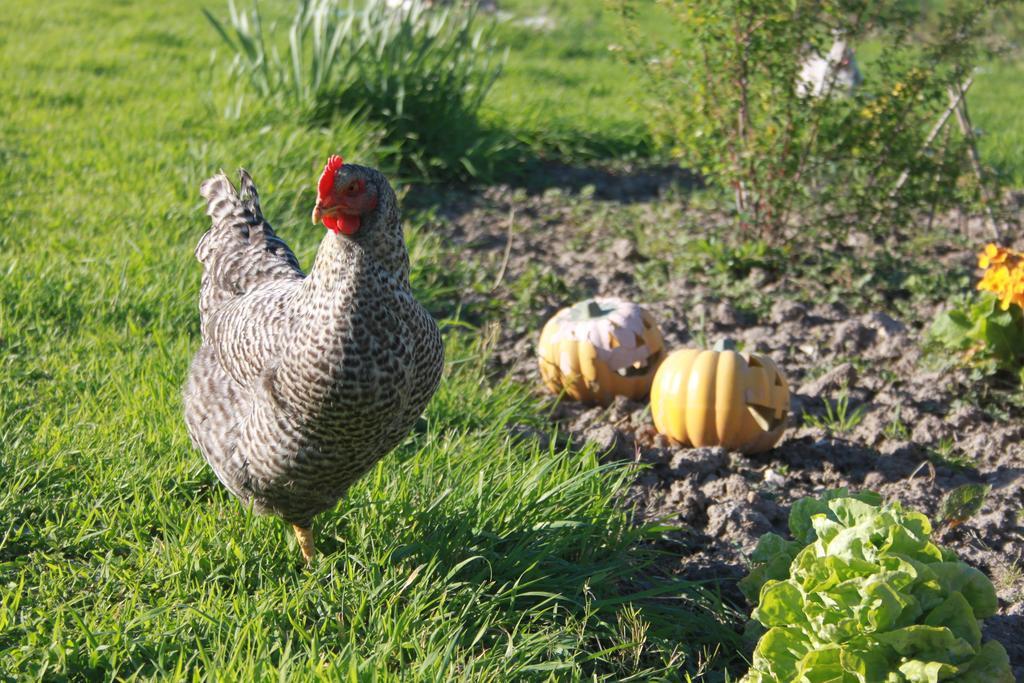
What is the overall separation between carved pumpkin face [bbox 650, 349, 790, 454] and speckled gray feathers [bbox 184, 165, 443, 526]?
1257 mm

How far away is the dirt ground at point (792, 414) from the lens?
3.09 meters

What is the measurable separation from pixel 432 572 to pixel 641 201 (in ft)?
13.2

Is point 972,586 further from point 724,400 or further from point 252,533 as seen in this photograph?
point 252,533

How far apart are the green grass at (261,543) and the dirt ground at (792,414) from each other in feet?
0.77

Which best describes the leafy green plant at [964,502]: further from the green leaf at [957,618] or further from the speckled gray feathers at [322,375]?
the speckled gray feathers at [322,375]

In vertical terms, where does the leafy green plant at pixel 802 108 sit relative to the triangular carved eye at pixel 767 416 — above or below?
above

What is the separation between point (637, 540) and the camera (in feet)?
9.89

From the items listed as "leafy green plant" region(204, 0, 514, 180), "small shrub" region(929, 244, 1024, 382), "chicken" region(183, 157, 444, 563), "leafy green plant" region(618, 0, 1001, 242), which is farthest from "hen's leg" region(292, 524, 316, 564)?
"leafy green plant" region(204, 0, 514, 180)

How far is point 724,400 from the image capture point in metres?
3.55

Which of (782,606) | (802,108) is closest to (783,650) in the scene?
(782,606)

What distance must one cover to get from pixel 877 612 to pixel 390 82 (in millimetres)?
5127

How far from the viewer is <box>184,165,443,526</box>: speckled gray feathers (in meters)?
2.35

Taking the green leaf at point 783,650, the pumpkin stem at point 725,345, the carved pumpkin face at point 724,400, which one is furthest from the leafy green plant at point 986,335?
the green leaf at point 783,650

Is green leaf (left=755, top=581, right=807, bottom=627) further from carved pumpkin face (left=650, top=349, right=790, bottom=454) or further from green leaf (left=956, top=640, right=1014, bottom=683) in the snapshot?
carved pumpkin face (left=650, top=349, right=790, bottom=454)
